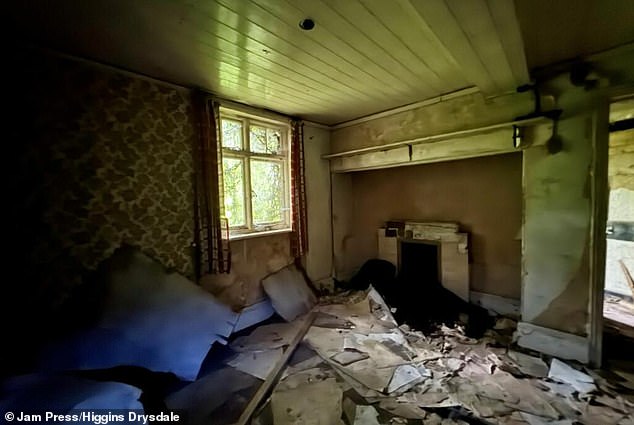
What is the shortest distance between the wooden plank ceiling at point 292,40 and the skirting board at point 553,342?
2116 millimetres

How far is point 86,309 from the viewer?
1916mm

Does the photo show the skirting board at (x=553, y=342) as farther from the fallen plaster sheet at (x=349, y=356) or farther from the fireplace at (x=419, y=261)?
the fallen plaster sheet at (x=349, y=356)

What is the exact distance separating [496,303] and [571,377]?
1175 mm

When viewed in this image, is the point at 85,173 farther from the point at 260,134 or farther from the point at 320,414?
the point at 320,414

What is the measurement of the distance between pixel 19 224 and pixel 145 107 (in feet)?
3.95

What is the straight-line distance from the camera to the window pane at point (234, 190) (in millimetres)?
2961

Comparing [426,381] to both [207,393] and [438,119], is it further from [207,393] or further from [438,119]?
[438,119]

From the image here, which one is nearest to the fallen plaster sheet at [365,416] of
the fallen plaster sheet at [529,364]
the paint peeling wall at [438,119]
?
the fallen plaster sheet at [529,364]

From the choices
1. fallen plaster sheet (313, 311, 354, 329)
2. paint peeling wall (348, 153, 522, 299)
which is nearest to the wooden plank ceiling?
paint peeling wall (348, 153, 522, 299)

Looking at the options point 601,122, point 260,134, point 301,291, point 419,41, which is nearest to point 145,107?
point 260,134

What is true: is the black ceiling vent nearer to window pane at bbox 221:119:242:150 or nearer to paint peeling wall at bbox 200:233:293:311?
window pane at bbox 221:119:242:150

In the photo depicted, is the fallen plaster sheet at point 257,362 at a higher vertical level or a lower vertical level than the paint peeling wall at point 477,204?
lower

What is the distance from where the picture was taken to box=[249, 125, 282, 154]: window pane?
3244 millimetres

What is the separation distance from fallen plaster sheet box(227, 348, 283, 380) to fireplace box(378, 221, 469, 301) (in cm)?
216
